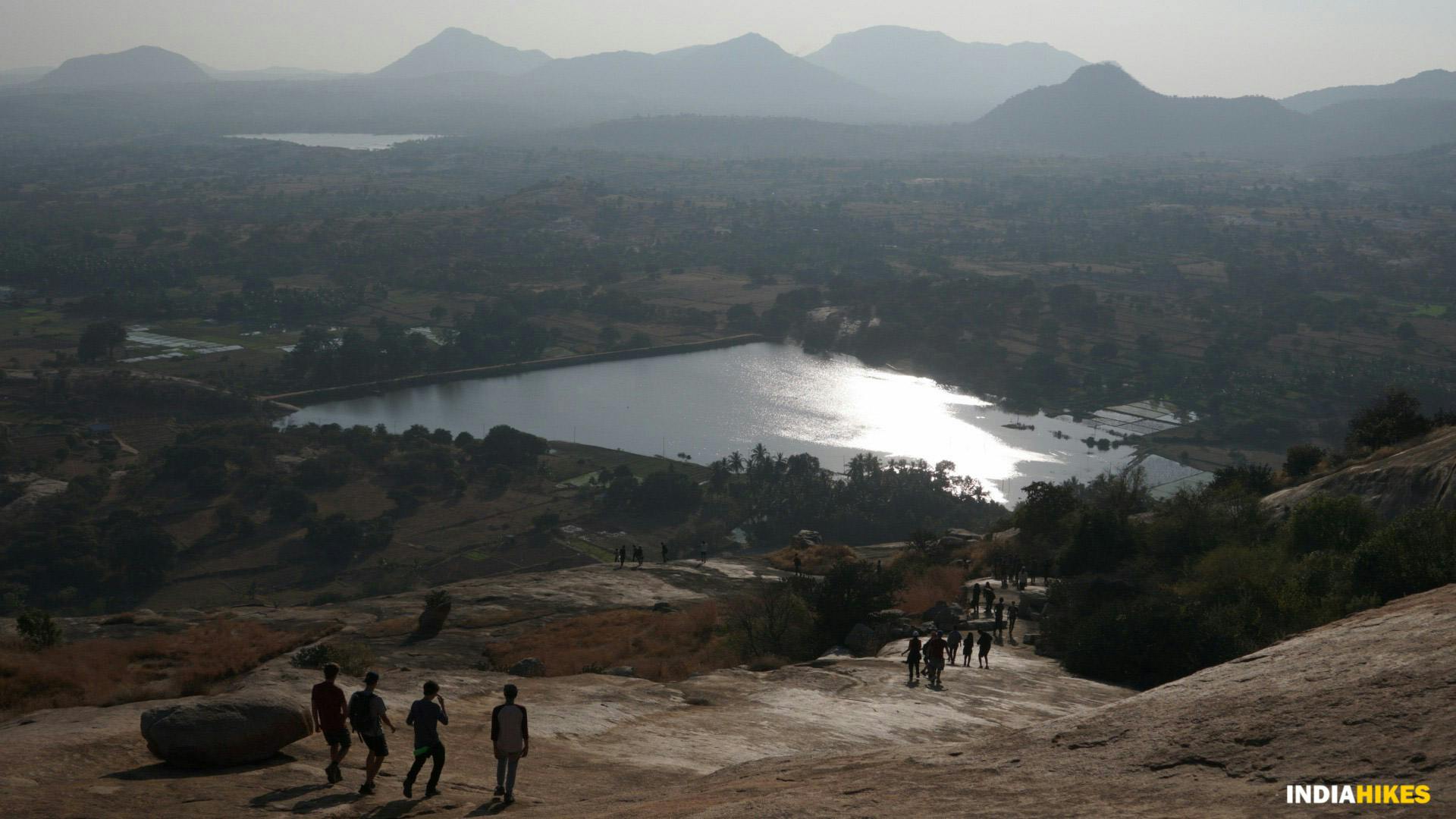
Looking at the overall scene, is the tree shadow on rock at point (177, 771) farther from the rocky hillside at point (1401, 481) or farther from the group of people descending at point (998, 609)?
the rocky hillside at point (1401, 481)

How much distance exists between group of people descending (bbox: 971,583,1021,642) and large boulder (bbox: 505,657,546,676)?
23.6ft

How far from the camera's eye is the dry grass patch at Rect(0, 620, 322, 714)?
12352mm

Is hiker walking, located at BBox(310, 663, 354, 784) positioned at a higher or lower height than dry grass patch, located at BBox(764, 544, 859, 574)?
higher

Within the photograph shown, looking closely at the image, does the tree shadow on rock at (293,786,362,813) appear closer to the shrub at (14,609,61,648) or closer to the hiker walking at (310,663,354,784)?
the hiker walking at (310,663,354,784)

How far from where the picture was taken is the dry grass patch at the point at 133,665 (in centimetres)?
1235

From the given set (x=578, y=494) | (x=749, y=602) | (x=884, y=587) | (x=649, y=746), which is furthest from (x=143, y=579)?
(x=649, y=746)

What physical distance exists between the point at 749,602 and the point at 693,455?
1591 inches

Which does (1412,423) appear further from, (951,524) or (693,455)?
(693,455)

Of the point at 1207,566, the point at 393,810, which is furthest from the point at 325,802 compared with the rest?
the point at 1207,566

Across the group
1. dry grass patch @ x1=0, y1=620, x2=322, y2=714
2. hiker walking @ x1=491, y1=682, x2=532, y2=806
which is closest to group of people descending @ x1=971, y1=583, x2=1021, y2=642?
dry grass patch @ x1=0, y1=620, x2=322, y2=714

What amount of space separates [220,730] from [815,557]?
20.9 metres

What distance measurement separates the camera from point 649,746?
38.3 feet

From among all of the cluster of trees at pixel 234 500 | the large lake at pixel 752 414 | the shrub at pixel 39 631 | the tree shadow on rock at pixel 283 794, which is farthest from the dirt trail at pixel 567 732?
the large lake at pixel 752 414

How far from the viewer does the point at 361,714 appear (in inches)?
345
